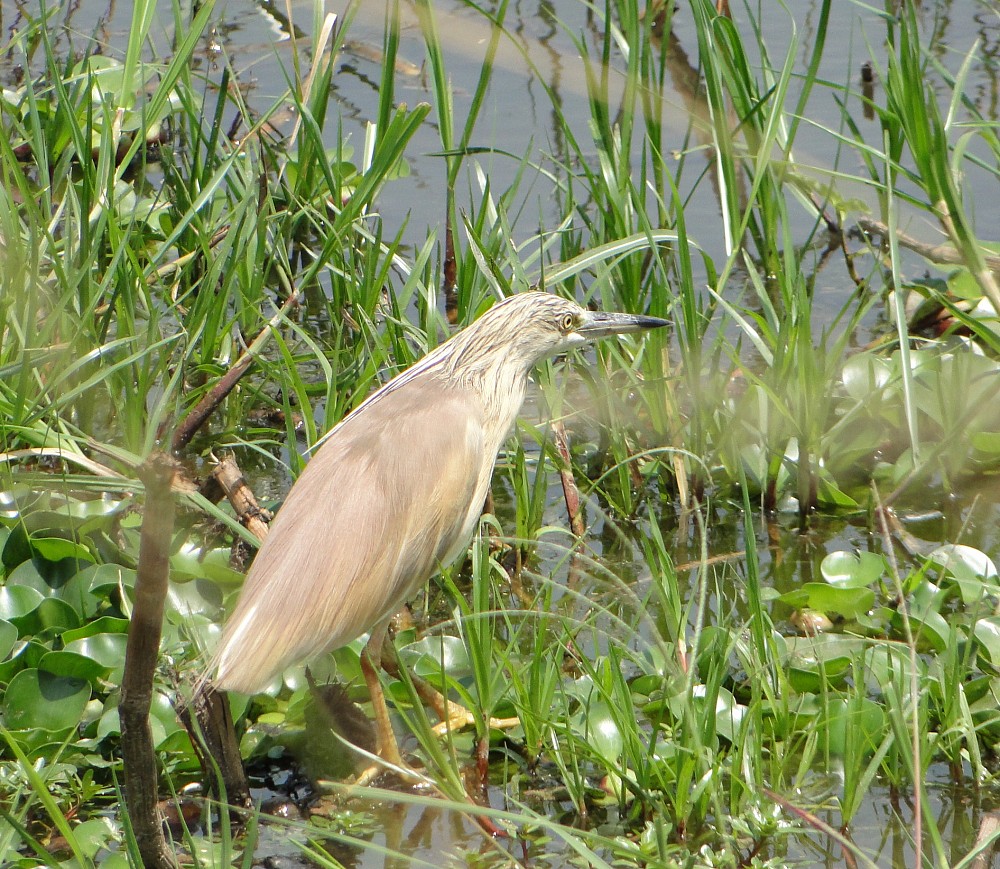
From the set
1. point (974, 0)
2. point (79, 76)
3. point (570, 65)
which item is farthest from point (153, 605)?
point (974, 0)

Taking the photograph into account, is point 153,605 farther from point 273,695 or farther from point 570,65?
point 570,65

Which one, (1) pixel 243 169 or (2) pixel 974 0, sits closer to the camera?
(1) pixel 243 169

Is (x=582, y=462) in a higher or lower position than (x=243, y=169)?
lower

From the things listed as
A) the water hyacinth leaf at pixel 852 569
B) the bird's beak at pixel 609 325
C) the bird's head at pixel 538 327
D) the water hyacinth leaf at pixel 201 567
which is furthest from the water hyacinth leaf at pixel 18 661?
the water hyacinth leaf at pixel 852 569

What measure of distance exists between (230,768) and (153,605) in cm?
121

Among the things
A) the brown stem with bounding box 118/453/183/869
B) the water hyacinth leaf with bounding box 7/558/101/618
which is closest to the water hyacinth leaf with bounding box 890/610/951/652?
the brown stem with bounding box 118/453/183/869

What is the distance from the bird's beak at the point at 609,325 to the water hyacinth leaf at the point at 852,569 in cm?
81

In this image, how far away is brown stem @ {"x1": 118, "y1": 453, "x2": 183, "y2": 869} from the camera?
169cm

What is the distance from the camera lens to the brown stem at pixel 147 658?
1689 millimetres

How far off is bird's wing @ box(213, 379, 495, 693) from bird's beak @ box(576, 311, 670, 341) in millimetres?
470

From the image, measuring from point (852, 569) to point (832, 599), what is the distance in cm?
14

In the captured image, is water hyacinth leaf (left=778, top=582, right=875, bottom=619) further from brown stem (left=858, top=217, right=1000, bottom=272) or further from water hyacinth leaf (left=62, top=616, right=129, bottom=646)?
water hyacinth leaf (left=62, top=616, right=129, bottom=646)

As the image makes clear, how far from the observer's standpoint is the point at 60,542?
3.44 m

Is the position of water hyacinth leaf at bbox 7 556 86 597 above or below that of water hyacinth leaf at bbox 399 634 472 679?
above
